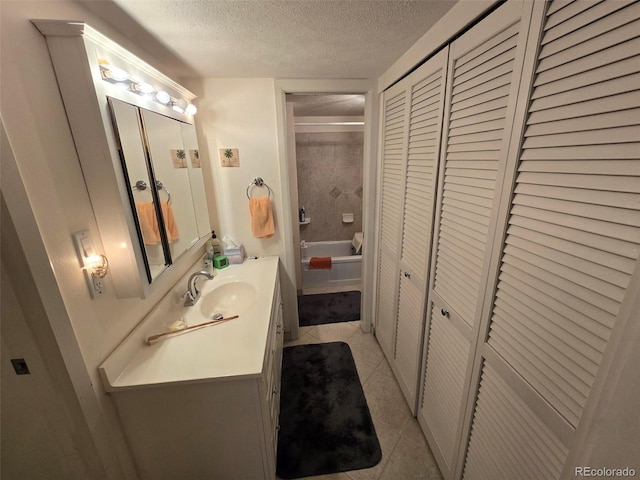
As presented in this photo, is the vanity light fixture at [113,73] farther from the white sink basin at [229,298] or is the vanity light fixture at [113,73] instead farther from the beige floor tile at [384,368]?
the beige floor tile at [384,368]

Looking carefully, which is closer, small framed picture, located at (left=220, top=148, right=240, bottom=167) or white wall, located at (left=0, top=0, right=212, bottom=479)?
white wall, located at (left=0, top=0, right=212, bottom=479)

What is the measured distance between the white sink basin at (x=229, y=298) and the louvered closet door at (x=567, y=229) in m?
1.33

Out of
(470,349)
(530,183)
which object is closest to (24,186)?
(530,183)

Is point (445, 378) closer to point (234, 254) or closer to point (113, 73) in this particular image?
point (234, 254)

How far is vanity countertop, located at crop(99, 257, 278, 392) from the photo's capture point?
100 cm

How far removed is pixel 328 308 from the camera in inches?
116

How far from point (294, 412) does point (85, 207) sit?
165 centimetres

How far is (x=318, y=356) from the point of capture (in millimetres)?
2213

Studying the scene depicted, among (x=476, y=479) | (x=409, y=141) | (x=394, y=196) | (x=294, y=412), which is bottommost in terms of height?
(x=294, y=412)

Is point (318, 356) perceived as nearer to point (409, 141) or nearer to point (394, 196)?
point (394, 196)

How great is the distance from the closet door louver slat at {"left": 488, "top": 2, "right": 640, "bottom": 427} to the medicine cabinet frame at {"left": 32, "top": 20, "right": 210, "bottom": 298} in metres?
1.31

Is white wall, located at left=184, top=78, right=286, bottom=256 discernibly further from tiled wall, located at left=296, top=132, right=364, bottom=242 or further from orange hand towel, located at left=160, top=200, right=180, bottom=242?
tiled wall, located at left=296, top=132, right=364, bottom=242

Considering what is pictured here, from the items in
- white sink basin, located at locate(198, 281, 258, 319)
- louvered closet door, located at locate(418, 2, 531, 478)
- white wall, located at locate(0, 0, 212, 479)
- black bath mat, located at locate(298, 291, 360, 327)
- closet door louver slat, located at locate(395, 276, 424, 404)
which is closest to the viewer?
white wall, located at locate(0, 0, 212, 479)

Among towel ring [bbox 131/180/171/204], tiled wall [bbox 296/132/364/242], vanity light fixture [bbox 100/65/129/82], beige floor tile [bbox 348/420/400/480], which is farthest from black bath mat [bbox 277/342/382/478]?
tiled wall [bbox 296/132/364/242]
